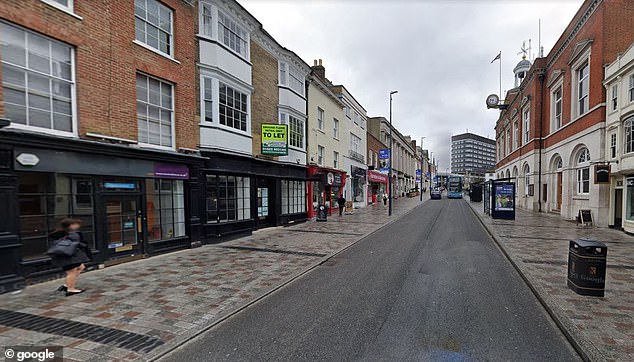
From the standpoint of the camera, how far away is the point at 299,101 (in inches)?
682

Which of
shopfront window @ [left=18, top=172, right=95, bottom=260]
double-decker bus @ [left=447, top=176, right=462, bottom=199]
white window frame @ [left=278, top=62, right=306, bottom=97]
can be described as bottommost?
double-decker bus @ [left=447, top=176, right=462, bottom=199]

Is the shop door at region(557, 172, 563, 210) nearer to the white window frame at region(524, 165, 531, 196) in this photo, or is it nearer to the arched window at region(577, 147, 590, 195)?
the arched window at region(577, 147, 590, 195)

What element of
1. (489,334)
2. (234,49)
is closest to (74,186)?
(234,49)

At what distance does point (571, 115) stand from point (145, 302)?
24103mm

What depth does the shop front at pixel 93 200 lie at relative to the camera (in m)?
6.02

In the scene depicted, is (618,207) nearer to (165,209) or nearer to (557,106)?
(557,106)

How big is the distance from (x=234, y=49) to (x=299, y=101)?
18.3 ft

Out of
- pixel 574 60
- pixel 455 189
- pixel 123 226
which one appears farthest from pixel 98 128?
pixel 455 189

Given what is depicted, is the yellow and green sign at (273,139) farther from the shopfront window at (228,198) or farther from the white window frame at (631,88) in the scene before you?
the white window frame at (631,88)

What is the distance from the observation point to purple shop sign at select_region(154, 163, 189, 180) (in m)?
9.07

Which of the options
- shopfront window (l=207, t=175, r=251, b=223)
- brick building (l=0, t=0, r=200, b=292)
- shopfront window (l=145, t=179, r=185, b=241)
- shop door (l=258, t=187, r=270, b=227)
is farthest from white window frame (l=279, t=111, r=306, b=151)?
shopfront window (l=145, t=179, r=185, b=241)

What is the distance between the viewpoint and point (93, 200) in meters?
7.49

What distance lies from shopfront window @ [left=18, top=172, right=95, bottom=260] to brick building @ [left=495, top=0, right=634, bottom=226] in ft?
68.6

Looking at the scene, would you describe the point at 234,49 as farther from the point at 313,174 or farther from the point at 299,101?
the point at 313,174
